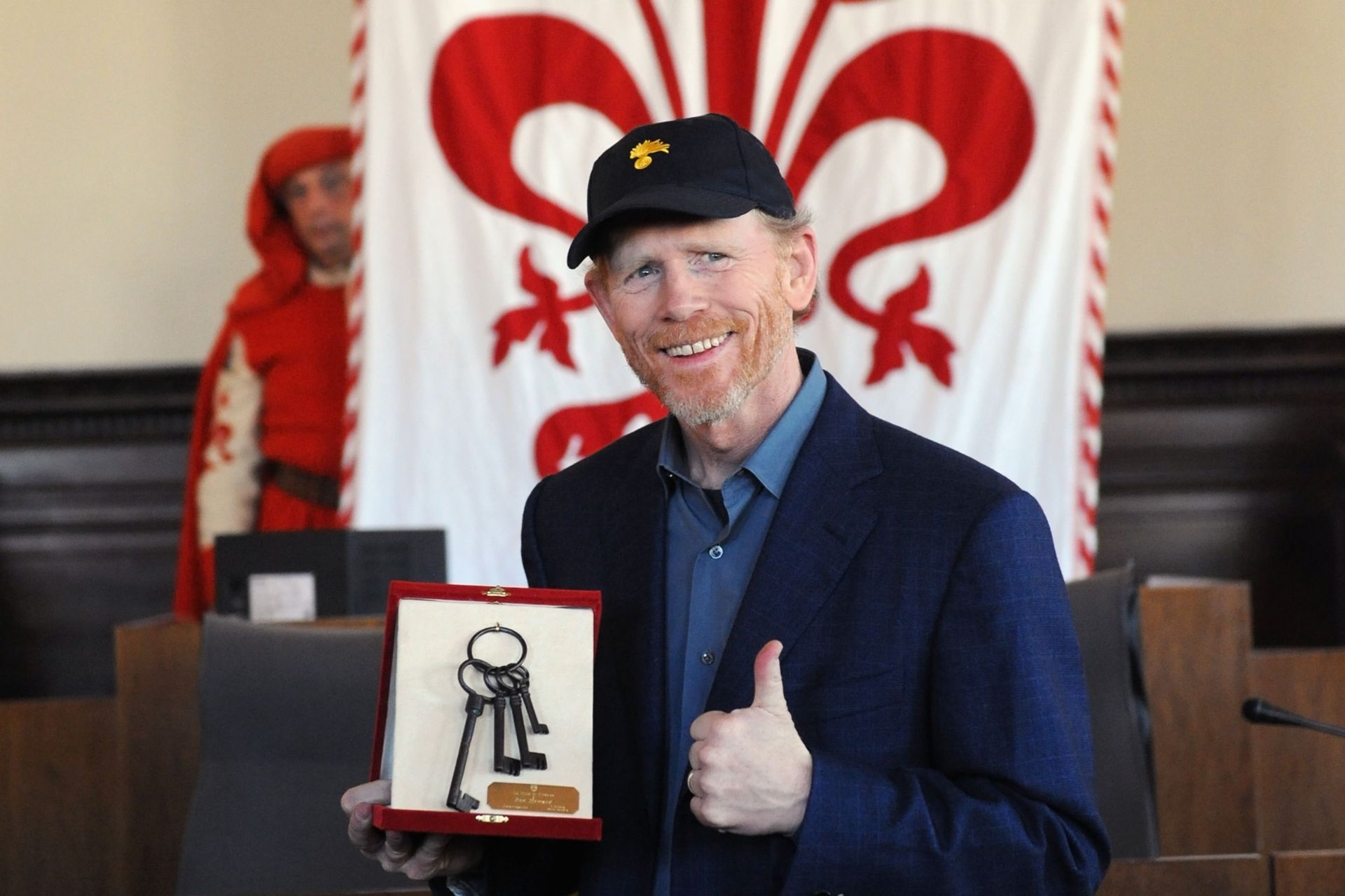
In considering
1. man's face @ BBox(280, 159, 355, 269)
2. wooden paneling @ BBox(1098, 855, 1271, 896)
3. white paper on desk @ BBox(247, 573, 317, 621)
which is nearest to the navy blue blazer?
wooden paneling @ BBox(1098, 855, 1271, 896)

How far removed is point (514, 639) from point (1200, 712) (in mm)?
1640

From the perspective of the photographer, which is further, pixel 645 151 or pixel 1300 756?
pixel 1300 756

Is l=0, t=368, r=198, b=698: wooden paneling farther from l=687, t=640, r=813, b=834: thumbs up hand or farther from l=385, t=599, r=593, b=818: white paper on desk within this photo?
l=687, t=640, r=813, b=834: thumbs up hand

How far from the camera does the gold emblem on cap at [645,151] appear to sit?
1354 millimetres

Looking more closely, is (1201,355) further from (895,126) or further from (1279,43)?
(895,126)

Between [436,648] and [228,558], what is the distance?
4.91 feet

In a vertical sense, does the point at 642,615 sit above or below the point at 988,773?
above

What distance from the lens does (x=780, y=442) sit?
1404mm

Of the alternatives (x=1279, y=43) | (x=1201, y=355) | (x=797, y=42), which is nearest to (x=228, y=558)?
(x=797, y=42)

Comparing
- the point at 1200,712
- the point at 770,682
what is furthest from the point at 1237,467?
the point at 770,682

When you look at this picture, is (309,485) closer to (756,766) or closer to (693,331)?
(693,331)

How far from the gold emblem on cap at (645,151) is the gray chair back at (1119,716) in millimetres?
1045

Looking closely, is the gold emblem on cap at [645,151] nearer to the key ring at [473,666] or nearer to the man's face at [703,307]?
the man's face at [703,307]

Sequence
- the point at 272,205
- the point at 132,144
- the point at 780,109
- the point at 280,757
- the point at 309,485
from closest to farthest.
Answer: the point at 280,757 → the point at 780,109 → the point at 309,485 → the point at 272,205 → the point at 132,144
